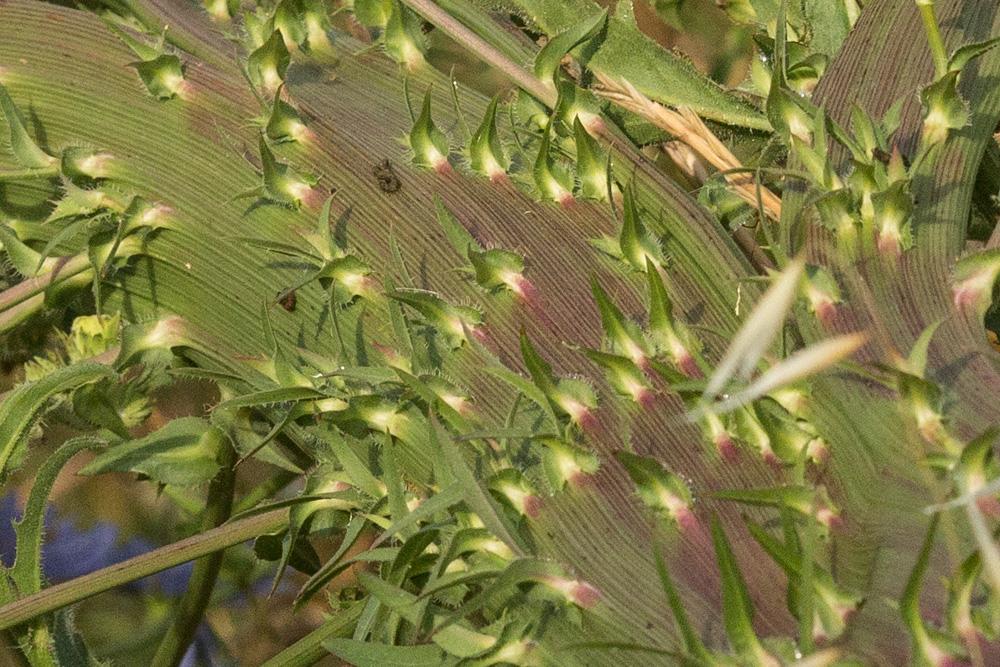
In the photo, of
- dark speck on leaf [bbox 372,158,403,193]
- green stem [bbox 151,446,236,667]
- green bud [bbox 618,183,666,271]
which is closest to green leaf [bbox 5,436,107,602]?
green stem [bbox 151,446,236,667]

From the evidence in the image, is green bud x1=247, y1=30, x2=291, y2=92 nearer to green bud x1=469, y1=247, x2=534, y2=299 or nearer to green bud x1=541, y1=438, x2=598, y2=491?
green bud x1=469, y1=247, x2=534, y2=299

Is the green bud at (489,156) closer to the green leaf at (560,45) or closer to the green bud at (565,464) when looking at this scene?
the green leaf at (560,45)

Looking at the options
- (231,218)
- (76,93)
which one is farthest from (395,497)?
(76,93)

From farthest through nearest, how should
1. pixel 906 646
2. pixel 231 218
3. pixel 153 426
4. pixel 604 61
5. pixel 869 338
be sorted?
pixel 153 426
pixel 604 61
pixel 231 218
pixel 869 338
pixel 906 646

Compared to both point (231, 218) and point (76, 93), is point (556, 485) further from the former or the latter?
point (76, 93)

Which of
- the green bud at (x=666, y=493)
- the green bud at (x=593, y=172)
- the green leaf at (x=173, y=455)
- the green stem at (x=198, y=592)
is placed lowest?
the green stem at (x=198, y=592)

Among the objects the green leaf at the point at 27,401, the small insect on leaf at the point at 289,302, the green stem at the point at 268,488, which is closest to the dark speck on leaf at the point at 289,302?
the small insect on leaf at the point at 289,302

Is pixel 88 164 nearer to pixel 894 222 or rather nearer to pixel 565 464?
pixel 565 464
